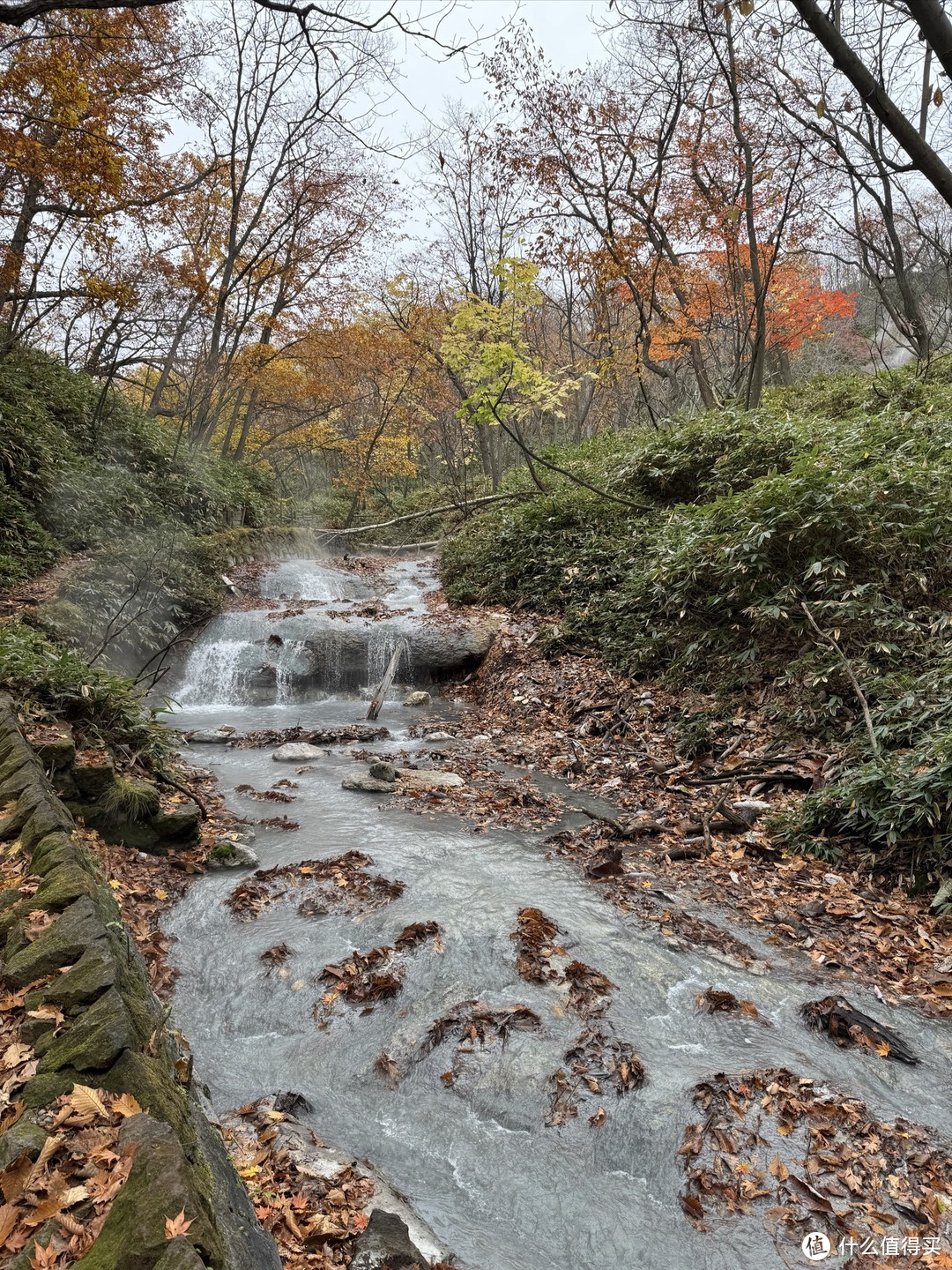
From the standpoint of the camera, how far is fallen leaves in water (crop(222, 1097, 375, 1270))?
192 cm

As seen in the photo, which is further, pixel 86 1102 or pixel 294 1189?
pixel 294 1189

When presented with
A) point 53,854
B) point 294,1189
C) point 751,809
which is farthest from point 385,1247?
point 751,809

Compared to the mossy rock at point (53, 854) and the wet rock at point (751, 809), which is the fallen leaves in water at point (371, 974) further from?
the wet rock at point (751, 809)

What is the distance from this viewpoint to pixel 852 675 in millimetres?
5211

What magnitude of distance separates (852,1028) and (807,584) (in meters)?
4.53

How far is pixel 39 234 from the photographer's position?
12547 millimetres

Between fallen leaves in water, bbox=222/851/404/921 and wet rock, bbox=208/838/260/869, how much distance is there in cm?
16

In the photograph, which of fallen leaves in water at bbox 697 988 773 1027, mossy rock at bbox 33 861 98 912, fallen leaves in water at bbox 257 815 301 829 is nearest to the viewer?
mossy rock at bbox 33 861 98 912

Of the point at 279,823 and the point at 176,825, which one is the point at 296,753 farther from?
the point at 176,825

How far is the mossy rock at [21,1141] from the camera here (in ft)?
4.59

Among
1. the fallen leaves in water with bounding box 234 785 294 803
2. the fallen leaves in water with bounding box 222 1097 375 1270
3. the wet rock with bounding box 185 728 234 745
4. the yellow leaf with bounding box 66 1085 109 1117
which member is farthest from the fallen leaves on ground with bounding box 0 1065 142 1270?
the wet rock with bounding box 185 728 234 745

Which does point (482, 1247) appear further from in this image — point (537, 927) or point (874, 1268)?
point (537, 927)

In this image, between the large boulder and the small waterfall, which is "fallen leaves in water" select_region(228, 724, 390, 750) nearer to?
the large boulder

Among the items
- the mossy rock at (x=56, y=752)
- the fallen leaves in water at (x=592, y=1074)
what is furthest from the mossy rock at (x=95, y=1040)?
the mossy rock at (x=56, y=752)
